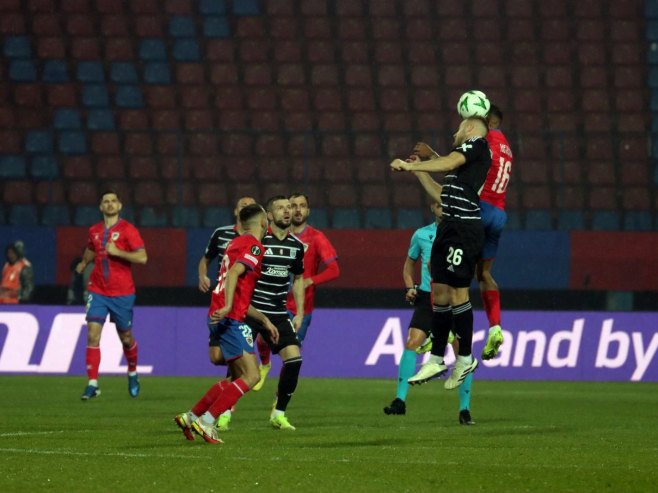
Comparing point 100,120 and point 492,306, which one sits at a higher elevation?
point 100,120

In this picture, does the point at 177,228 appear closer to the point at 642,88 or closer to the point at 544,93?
the point at 544,93

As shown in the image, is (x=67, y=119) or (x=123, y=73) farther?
(x=123, y=73)

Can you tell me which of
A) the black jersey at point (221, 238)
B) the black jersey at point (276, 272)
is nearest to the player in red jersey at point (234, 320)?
the black jersey at point (276, 272)

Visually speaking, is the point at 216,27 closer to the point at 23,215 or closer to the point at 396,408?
the point at 23,215

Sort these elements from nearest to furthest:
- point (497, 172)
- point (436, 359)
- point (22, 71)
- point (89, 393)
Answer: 1. point (436, 359)
2. point (497, 172)
3. point (89, 393)
4. point (22, 71)

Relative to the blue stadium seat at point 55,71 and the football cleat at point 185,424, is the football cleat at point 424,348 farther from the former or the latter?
the blue stadium seat at point 55,71

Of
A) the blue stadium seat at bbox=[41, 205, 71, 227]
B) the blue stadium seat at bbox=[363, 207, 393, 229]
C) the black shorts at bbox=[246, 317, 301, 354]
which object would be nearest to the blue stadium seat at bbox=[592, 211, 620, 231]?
the blue stadium seat at bbox=[363, 207, 393, 229]

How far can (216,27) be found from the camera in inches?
973

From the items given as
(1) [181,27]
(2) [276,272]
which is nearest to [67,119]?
(1) [181,27]

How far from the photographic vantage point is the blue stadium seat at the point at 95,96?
76.9 feet

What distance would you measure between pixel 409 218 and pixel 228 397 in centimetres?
1193

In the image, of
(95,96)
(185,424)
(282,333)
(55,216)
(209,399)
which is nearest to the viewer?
(185,424)

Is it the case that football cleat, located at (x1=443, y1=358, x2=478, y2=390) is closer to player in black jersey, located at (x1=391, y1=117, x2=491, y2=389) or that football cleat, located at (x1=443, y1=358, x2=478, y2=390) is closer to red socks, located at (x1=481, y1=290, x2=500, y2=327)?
player in black jersey, located at (x1=391, y1=117, x2=491, y2=389)

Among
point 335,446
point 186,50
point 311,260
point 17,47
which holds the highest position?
point 17,47
